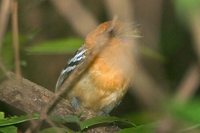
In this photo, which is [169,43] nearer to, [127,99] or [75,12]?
[75,12]

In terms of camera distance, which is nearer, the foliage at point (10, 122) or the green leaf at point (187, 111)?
the green leaf at point (187, 111)

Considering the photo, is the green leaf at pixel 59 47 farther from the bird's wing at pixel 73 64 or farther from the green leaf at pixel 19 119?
the bird's wing at pixel 73 64

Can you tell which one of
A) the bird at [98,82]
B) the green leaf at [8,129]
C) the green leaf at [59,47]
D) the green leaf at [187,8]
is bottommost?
the green leaf at [187,8]

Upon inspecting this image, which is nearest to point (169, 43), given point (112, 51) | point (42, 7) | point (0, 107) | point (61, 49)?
point (112, 51)

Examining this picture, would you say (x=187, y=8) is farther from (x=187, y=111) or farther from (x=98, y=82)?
(x=98, y=82)

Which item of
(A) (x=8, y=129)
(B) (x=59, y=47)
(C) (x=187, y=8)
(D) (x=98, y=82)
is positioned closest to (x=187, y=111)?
(C) (x=187, y=8)

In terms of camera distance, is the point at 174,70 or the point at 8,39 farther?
the point at 174,70

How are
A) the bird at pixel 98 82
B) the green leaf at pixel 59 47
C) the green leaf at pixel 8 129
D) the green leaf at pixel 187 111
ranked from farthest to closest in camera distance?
1. the bird at pixel 98 82
2. the green leaf at pixel 59 47
3. the green leaf at pixel 8 129
4. the green leaf at pixel 187 111

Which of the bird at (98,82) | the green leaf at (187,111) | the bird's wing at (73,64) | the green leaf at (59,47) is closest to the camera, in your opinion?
the green leaf at (187,111)

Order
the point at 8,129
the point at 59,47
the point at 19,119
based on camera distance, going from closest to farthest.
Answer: the point at 19,119 → the point at 8,129 → the point at 59,47

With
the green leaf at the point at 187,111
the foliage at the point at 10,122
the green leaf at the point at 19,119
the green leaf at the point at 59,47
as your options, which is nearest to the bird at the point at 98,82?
the green leaf at the point at 59,47

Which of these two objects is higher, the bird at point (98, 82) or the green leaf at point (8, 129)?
the bird at point (98, 82)
